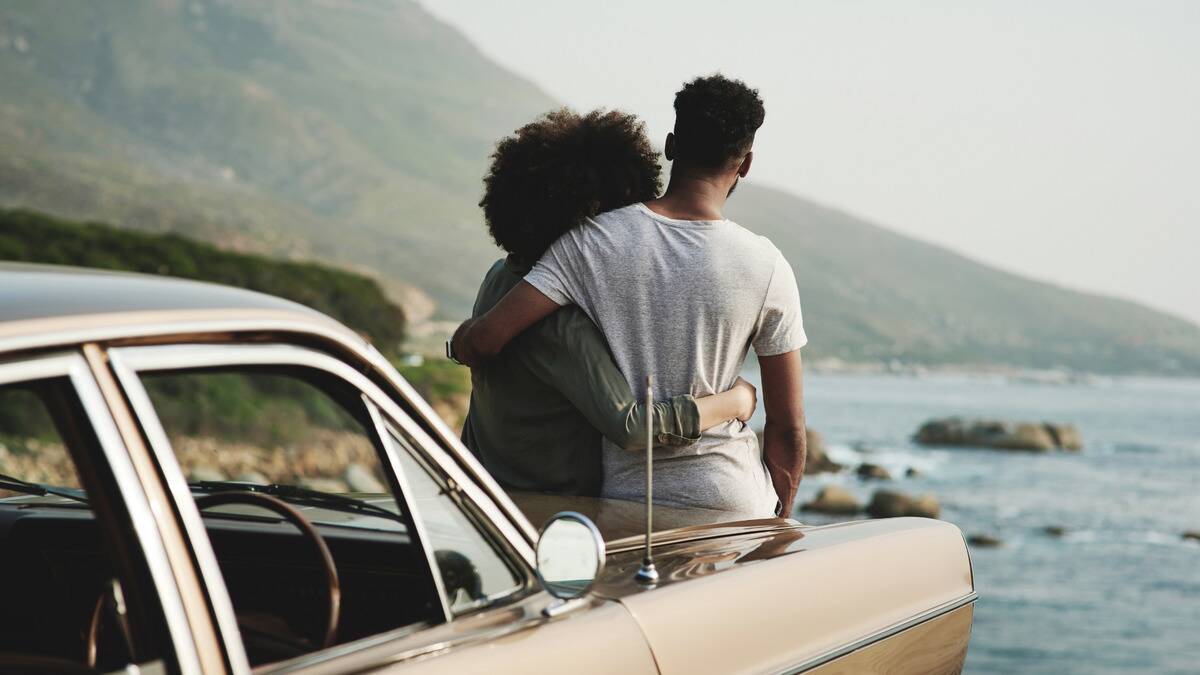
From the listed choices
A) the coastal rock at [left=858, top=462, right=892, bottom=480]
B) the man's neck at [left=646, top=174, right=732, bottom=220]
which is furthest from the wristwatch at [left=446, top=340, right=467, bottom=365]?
the coastal rock at [left=858, top=462, right=892, bottom=480]

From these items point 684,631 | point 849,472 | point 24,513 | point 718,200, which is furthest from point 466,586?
point 849,472

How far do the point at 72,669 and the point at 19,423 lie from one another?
2149cm

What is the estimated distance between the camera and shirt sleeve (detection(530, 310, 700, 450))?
3158 mm

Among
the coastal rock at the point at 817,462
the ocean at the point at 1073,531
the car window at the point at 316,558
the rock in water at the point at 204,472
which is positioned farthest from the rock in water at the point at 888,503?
the car window at the point at 316,558

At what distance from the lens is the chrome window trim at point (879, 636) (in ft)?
8.39

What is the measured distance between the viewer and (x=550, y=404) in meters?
3.45

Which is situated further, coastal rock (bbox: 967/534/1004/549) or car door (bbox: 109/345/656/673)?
coastal rock (bbox: 967/534/1004/549)

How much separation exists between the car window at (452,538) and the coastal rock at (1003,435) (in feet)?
195

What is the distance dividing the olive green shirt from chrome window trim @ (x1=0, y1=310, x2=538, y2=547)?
3.37ft

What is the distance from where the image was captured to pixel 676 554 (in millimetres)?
2689

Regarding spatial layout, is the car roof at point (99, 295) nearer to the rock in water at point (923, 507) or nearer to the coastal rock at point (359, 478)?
the coastal rock at point (359, 478)

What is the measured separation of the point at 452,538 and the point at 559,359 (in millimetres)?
1299

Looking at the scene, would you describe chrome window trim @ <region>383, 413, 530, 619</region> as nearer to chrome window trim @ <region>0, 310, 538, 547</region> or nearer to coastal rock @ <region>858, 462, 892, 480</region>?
chrome window trim @ <region>0, 310, 538, 547</region>

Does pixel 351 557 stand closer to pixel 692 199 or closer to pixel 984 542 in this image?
pixel 692 199
